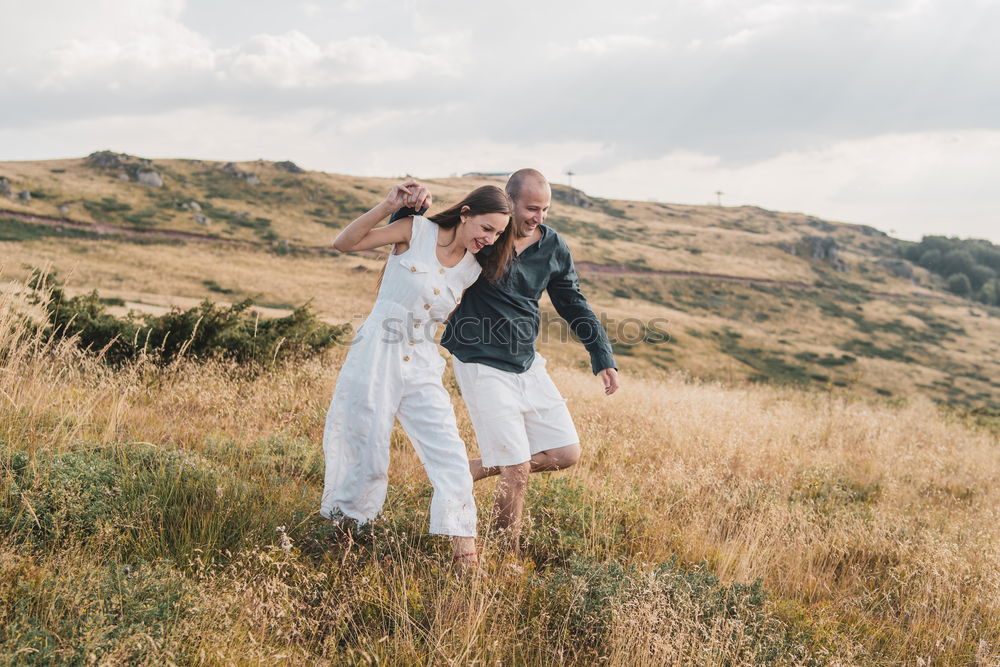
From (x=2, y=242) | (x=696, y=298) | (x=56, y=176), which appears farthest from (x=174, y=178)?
(x=696, y=298)

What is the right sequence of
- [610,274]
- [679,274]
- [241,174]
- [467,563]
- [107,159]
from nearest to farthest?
[467,563]
[610,274]
[107,159]
[679,274]
[241,174]

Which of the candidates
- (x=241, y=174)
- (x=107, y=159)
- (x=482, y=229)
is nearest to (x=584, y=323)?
(x=482, y=229)

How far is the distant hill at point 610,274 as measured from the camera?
125ft

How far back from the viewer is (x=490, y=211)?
3254mm

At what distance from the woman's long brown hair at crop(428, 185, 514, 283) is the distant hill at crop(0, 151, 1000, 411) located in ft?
55.3

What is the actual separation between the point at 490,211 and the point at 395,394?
3.56ft

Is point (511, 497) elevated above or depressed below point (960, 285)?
below

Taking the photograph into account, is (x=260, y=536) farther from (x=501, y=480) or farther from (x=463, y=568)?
(x=501, y=480)

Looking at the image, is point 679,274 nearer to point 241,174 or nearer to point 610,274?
point 610,274

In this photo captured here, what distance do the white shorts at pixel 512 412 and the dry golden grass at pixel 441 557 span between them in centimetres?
50

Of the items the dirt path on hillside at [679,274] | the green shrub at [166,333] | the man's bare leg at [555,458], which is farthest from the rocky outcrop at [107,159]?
the man's bare leg at [555,458]

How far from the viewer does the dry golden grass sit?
2.46 metres

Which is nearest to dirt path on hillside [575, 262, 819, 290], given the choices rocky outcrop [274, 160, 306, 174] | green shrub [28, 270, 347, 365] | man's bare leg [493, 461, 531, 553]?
rocky outcrop [274, 160, 306, 174]

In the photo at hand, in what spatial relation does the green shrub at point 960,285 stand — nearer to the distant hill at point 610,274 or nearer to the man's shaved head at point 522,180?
the distant hill at point 610,274
